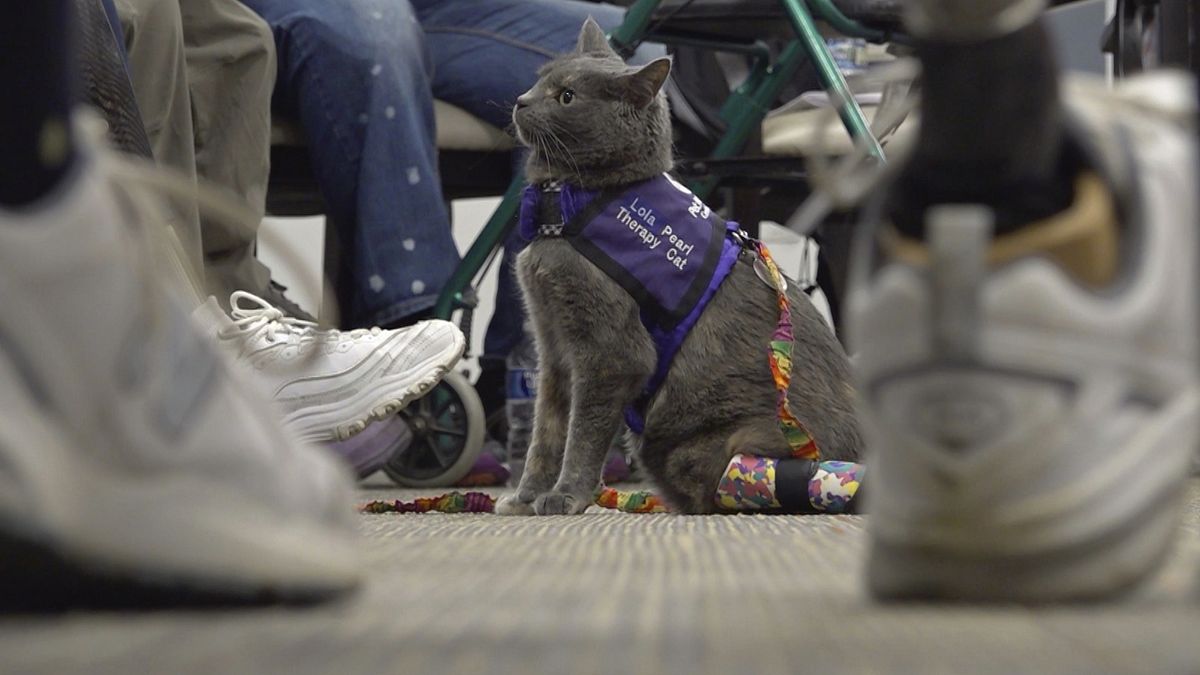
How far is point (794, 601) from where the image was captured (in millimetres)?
637

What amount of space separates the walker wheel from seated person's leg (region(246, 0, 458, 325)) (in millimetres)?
136

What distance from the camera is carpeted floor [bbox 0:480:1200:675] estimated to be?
45 centimetres

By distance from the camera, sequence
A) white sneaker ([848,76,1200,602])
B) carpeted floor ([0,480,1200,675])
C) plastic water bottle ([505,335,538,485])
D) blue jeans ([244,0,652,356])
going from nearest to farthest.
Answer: carpeted floor ([0,480,1200,675]), white sneaker ([848,76,1200,602]), blue jeans ([244,0,652,356]), plastic water bottle ([505,335,538,485])

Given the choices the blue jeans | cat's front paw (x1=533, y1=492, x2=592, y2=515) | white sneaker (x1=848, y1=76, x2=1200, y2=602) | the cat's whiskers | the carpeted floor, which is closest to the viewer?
the carpeted floor

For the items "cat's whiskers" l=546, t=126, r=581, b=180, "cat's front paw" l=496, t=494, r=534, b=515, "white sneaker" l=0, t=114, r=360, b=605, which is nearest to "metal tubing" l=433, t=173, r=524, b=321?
"cat's whiskers" l=546, t=126, r=581, b=180

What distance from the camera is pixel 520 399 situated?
7.99ft

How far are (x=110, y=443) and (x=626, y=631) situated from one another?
193 millimetres

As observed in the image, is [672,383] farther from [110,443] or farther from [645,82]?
[110,443]

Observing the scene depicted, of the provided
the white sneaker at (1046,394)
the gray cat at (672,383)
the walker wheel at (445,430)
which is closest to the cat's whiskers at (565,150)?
the gray cat at (672,383)

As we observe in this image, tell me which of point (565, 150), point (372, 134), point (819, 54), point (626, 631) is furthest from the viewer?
point (372, 134)

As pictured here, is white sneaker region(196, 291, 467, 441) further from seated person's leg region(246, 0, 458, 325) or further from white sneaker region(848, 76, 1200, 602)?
white sneaker region(848, 76, 1200, 602)

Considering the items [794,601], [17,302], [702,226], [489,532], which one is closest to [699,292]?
[702,226]

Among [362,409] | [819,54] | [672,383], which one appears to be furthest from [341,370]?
[819,54]

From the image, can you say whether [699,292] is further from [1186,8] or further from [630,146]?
[1186,8]
